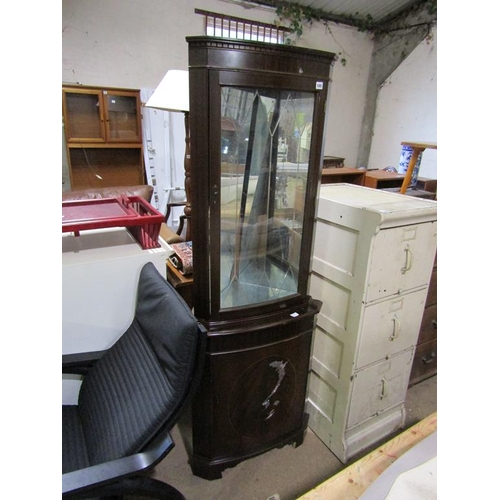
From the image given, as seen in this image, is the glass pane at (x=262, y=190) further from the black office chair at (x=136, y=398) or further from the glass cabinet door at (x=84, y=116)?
the glass cabinet door at (x=84, y=116)

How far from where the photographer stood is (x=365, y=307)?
130cm

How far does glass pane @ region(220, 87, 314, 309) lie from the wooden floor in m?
0.57

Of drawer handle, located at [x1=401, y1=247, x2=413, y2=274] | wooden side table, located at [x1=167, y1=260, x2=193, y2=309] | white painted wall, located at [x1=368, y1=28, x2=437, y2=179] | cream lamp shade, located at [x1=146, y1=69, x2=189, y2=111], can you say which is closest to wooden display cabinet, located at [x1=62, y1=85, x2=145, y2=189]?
cream lamp shade, located at [x1=146, y1=69, x2=189, y2=111]

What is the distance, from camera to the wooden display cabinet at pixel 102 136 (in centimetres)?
329

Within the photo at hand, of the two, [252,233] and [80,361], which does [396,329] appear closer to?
[252,233]

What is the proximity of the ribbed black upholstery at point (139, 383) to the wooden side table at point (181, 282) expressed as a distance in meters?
0.28

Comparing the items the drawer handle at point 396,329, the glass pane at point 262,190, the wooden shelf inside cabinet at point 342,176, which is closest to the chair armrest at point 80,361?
the glass pane at point 262,190

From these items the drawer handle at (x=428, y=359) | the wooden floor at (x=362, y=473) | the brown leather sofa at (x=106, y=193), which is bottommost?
the drawer handle at (x=428, y=359)
